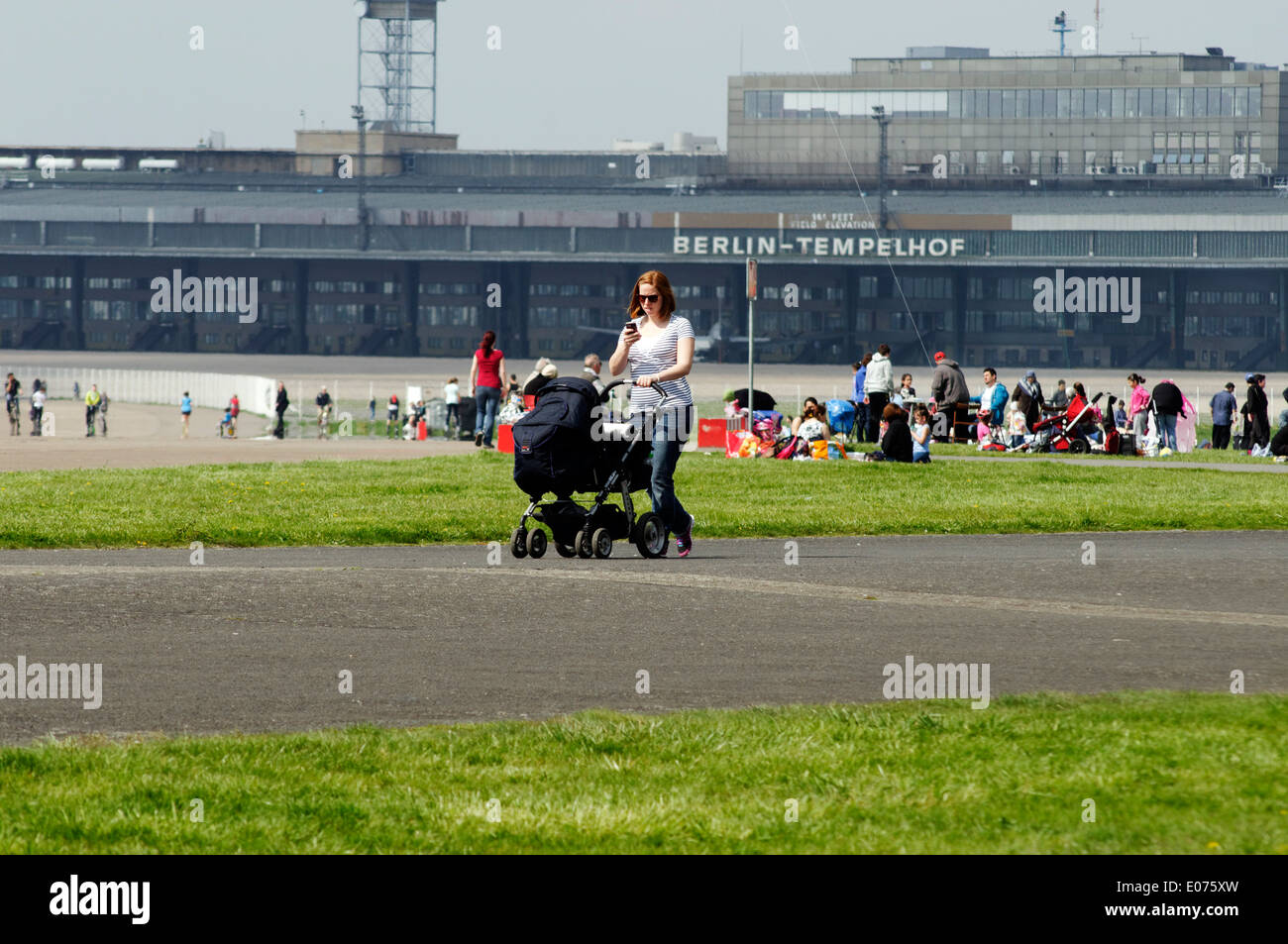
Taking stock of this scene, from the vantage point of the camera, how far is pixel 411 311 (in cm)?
9762

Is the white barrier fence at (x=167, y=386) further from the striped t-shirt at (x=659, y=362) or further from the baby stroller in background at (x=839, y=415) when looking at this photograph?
the striped t-shirt at (x=659, y=362)

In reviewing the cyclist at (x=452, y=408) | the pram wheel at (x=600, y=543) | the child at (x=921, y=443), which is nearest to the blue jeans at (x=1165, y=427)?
the child at (x=921, y=443)

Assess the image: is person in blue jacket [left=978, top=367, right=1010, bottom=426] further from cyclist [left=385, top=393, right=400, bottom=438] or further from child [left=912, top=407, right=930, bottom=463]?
cyclist [left=385, top=393, right=400, bottom=438]

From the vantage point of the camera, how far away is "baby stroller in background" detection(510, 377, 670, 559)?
11188 millimetres

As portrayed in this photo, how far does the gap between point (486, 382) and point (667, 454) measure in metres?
11.7

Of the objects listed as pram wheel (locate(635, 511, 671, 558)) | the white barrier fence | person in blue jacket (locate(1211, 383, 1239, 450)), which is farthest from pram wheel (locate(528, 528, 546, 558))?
the white barrier fence

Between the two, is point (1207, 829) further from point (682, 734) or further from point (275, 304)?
point (275, 304)

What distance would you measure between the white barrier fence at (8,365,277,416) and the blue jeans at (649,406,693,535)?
39250 mm

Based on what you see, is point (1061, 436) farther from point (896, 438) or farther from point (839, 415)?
point (896, 438)

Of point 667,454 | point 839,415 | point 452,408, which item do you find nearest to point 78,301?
point 452,408

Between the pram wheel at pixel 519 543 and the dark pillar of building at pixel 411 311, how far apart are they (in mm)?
→ 86180

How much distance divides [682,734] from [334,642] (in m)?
2.68

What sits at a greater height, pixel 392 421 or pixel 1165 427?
pixel 1165 427

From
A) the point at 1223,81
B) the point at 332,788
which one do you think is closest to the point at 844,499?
the point at 332,788
